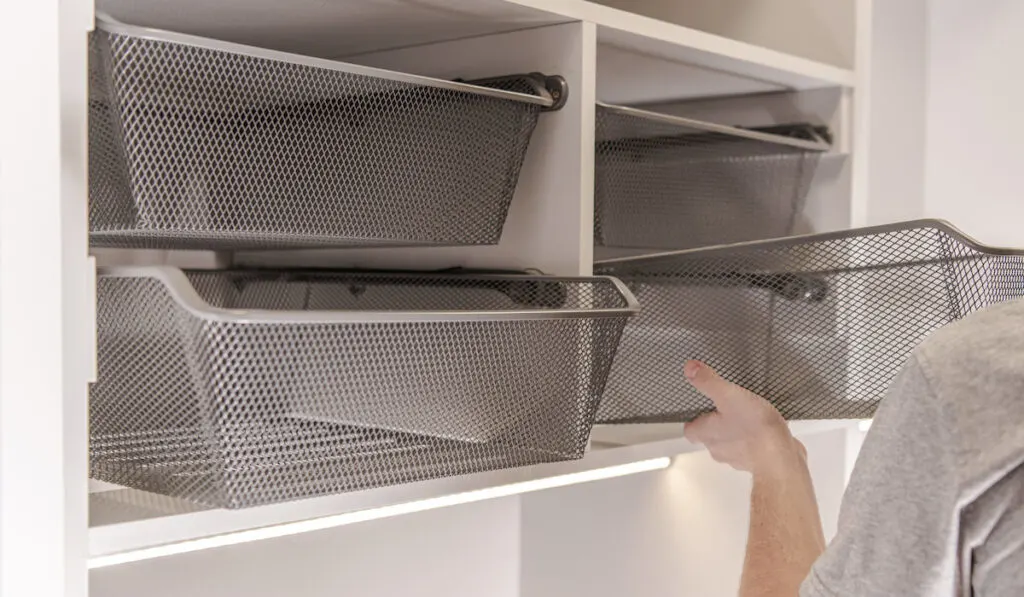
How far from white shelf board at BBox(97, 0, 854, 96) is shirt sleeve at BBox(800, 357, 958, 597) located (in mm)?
492

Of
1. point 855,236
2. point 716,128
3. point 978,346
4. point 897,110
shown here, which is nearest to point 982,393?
point 978,346

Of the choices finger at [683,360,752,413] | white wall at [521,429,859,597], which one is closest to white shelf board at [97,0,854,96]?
finger at [683,360,752,413]

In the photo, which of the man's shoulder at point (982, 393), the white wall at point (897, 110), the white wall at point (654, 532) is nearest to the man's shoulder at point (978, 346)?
the man's shoulder at point (982, 393)

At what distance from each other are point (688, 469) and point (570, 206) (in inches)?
27.1

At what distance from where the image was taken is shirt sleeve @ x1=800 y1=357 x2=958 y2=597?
0.62 m

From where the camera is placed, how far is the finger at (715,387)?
40.4 inches

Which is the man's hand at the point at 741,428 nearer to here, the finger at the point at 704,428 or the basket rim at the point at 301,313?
the finger at the point at 704,428

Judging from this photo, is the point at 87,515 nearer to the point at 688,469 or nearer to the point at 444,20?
the point at 444,20

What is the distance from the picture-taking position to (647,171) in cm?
117

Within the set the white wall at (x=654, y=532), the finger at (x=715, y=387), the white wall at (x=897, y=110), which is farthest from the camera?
the white wall at (x=654, y=532)

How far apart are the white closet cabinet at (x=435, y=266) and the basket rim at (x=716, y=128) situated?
5 centimetres

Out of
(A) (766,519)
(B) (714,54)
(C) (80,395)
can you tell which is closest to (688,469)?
(A) (766,519)

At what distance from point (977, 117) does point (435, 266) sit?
0.82 meters

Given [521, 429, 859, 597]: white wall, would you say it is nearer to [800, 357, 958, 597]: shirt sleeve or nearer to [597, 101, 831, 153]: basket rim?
[597, 101, 831, 153]: basket rim
